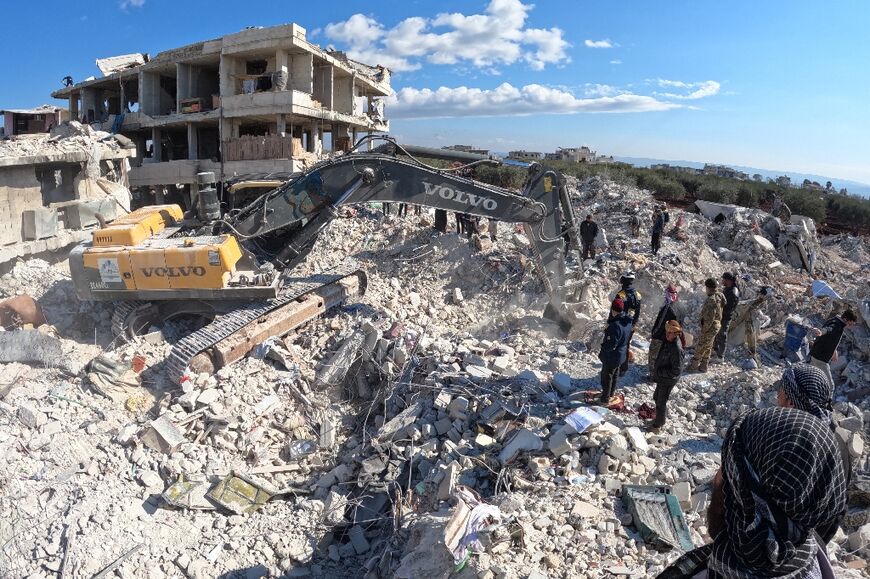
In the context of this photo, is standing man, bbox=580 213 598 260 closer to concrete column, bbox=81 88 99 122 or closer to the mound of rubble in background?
the mound of rubble in background

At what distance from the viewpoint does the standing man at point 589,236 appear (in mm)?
11617

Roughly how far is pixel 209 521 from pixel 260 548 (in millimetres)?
648

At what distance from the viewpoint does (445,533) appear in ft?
11.8

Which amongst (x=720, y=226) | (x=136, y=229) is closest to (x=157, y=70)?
(x=136, y=229)

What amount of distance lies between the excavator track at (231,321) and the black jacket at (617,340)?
448cm

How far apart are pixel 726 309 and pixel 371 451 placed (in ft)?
16.8

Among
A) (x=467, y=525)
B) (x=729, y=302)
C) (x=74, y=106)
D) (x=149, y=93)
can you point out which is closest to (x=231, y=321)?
(x=467, y=525)

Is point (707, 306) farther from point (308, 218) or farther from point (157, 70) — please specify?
point (157, 70)

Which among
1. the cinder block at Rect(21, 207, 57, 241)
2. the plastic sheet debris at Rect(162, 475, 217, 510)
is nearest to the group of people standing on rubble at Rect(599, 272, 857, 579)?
the plastic sheet debris at Rect(162, 475, 217, 510)

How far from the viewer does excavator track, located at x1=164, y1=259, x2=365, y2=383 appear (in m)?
6.42

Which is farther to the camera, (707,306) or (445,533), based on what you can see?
(707,306)

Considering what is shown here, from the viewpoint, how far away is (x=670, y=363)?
205 inches

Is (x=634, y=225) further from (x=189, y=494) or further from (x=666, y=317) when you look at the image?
(x=189, y=494)

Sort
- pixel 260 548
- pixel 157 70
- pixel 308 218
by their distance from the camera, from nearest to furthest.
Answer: pixel 260 548, pixel 308 218, pixel 157 70
